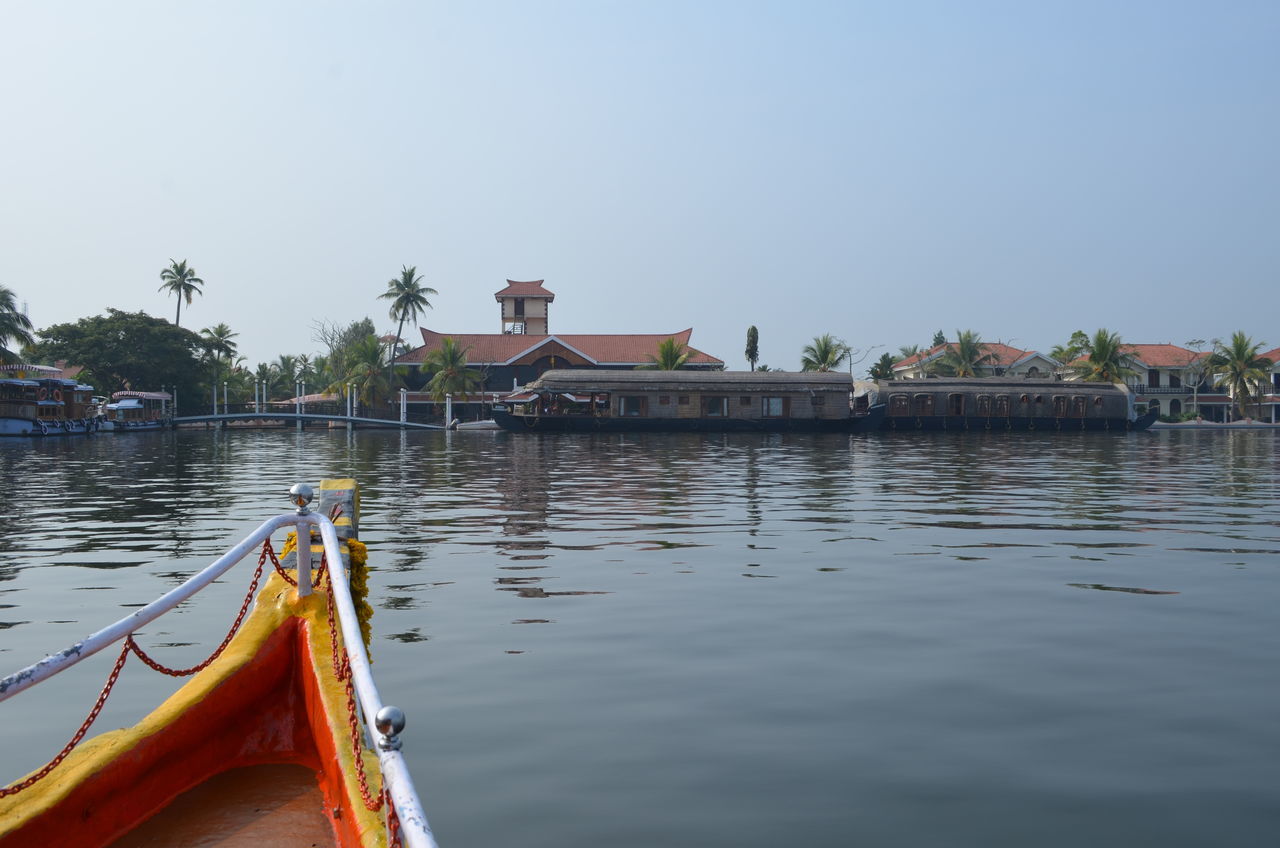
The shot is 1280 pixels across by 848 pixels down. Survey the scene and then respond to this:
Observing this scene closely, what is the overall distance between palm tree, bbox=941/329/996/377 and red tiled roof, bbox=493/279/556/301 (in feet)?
108

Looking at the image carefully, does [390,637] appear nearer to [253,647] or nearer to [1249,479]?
[253,647]

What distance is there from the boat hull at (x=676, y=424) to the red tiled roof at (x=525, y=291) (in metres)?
26.2

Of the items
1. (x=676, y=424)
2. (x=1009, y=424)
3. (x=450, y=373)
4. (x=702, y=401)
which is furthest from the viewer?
(x=450, y=373)

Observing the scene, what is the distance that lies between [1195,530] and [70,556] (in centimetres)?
1566

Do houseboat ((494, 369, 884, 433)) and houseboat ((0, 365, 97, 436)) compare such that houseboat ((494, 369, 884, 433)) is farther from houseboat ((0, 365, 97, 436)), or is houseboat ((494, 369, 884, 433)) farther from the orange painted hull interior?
the orange painted hull interior

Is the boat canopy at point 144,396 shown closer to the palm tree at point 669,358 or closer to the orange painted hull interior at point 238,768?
the palm tree at point 669,358

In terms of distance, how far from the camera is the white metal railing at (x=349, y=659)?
2.23 m

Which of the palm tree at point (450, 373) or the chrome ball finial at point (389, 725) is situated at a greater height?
the palm tree at point (450, 373)

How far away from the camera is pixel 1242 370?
81.9 meters

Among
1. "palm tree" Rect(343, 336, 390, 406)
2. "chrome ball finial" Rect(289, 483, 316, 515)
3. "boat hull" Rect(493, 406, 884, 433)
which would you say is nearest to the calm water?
"chrome ball finial" Rect(289, 483, 316, 515)

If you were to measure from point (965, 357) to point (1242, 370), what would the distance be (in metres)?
22.4

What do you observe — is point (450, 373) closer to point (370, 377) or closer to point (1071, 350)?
point (370, 377)

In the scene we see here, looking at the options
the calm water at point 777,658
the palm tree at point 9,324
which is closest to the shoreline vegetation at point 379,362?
the palm tree at point 9,324

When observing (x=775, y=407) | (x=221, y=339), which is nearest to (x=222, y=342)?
(x=221, y=339)
